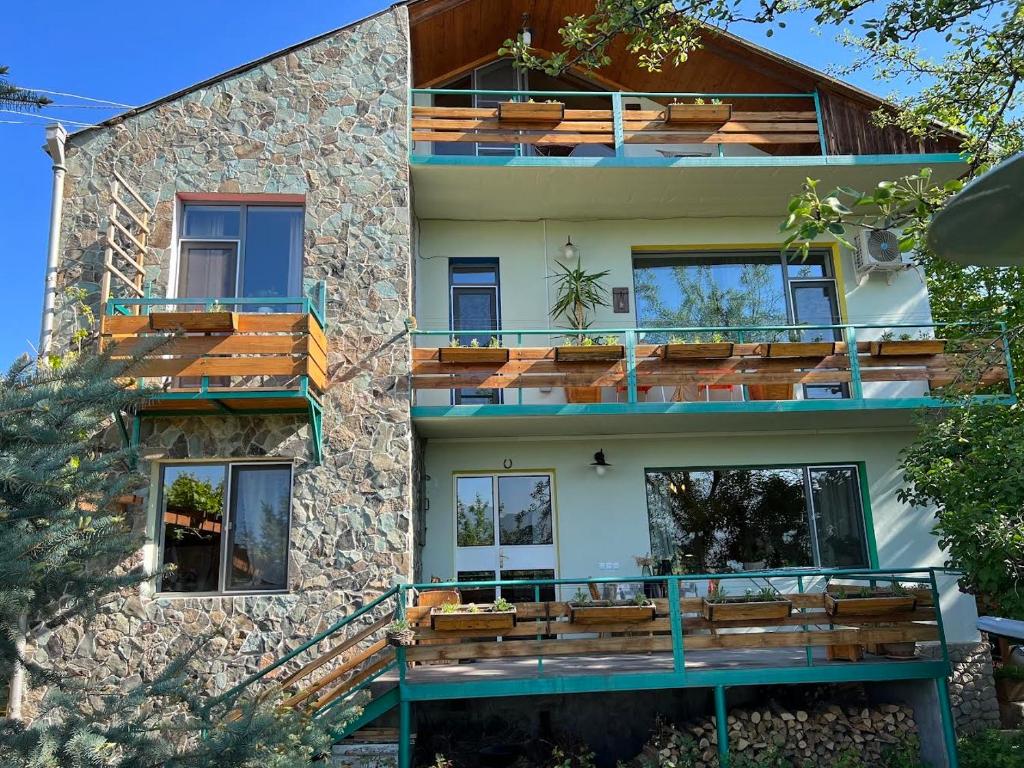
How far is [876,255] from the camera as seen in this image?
38.3 feet

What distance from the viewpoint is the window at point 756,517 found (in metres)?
11.2

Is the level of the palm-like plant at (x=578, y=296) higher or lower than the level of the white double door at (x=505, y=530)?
higher

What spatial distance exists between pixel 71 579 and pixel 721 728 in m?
6.22

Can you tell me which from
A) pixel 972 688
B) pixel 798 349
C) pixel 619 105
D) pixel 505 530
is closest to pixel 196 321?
pixel 505 530

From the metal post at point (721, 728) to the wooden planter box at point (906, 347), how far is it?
4854 millimetres

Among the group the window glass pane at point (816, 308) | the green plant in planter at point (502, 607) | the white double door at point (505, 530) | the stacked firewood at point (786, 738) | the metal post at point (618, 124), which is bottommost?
the stacked firewood at point (786, 738)

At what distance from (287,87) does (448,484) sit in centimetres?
560

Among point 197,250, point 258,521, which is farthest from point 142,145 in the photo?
point 258,521

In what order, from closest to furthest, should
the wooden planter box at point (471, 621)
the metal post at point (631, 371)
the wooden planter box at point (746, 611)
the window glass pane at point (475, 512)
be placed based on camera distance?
1. the wooden planter box at point (471, 621)
2. the wooden planter box at point (746, 611)
3. the metal post at point (631, 371)
4. the window glass pane at point (475, 512)

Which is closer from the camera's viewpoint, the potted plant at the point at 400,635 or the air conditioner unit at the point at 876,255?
the potted plant at the point at 400,635

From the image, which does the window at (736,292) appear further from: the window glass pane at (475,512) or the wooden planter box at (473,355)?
the window glass pane at (475,512)

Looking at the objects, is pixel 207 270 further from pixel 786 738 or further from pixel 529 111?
pixel 786 738

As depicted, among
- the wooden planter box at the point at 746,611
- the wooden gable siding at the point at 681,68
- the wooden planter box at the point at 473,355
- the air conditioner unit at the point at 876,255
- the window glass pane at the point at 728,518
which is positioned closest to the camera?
the wooden planter box at the point at 746,611

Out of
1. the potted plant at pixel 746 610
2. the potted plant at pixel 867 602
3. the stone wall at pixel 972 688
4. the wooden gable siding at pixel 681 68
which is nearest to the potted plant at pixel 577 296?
the wooden gable siding at pixel 681 68
